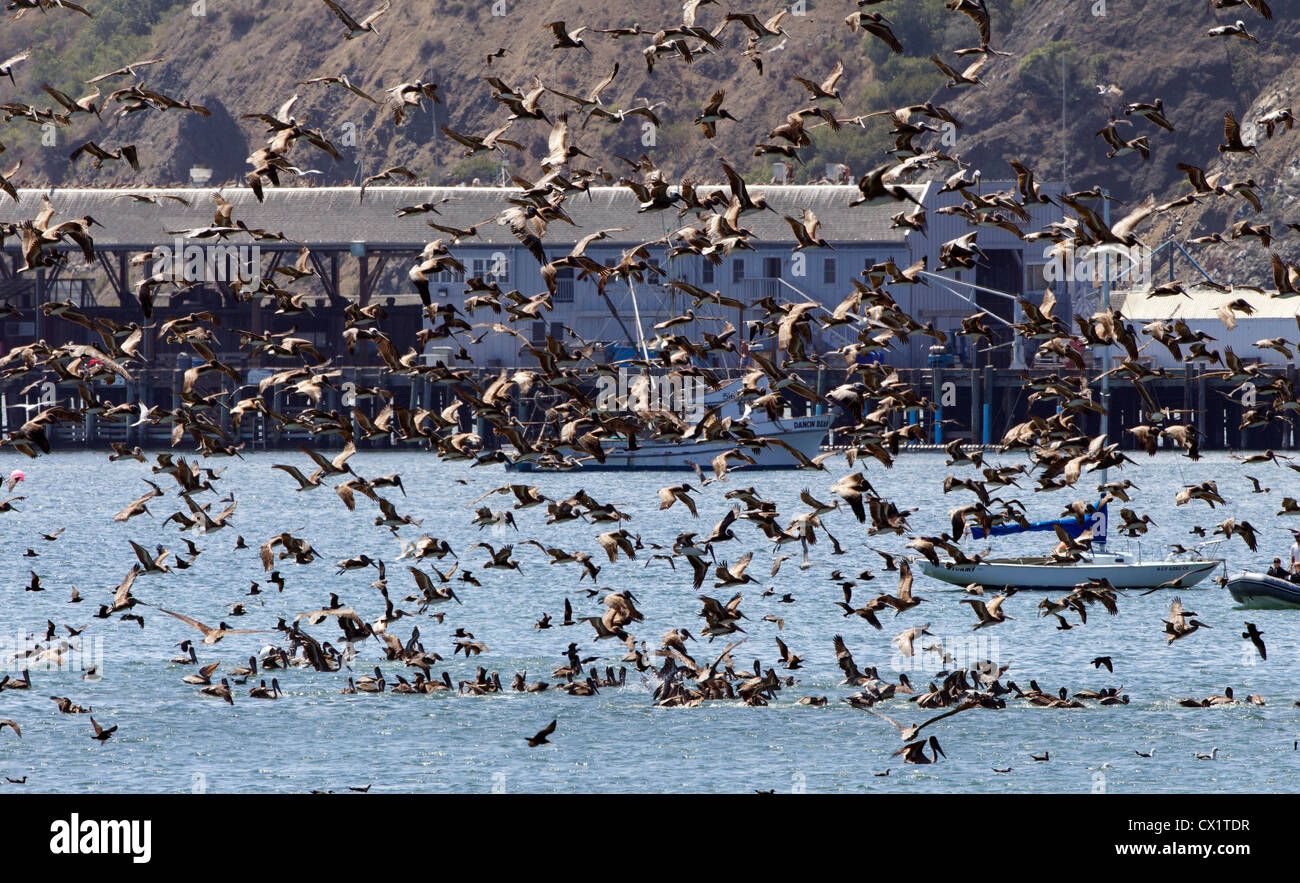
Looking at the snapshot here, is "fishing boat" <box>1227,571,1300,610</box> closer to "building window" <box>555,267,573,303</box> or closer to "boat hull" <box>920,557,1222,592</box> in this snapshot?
"boat hull" <box>920,557,1222,592</box>

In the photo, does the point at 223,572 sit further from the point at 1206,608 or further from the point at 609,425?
the point at 609,425

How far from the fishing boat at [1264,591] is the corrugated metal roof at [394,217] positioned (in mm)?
59679

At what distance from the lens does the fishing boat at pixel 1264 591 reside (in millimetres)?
48094

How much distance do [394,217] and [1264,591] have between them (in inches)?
2822

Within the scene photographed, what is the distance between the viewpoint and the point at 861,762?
30672 mm

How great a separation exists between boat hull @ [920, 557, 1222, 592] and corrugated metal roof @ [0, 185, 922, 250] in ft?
186

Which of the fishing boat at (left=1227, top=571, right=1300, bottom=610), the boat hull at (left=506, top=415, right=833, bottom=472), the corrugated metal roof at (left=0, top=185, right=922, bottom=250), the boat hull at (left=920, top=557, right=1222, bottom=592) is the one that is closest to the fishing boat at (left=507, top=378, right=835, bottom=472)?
the boat hull at (left=506, top=415, right=833, bottom=472)

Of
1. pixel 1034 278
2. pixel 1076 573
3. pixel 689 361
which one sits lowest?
pixel 1076 573

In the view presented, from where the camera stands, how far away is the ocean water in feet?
98.7

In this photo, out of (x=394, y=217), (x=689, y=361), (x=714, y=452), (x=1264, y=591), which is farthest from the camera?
(x=394, y=217)

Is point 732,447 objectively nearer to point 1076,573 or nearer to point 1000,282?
point 1000,282

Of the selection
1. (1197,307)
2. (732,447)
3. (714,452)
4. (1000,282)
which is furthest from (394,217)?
(1197,307)

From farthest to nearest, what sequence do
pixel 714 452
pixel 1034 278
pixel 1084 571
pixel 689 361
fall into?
pixel 1034 278 → pixel 714 452 → pixel 1084 571 → pixel 689 361

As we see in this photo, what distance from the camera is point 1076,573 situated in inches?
2004
